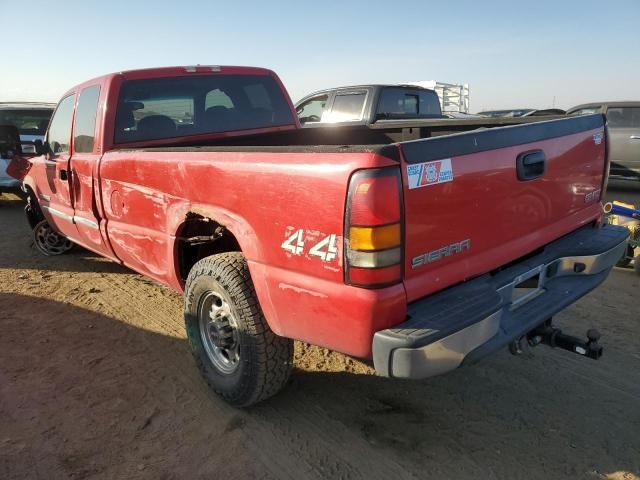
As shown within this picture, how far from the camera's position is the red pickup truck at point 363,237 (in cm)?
197

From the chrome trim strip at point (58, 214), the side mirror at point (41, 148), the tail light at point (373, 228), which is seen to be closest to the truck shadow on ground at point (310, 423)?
the tail light at point (373, 228)

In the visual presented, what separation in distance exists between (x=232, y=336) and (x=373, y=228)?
131 cm

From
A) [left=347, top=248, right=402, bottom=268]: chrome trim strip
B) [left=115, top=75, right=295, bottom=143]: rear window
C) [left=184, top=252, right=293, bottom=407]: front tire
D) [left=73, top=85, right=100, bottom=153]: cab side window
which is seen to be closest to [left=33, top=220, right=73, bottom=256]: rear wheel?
[left=73, top=85, right=100, bottom=153]: cab side window

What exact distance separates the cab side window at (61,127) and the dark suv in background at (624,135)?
8823 millimetres

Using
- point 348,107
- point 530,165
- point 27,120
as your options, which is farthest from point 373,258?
point 27,120

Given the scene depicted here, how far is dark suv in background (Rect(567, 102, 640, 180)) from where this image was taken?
31.9 ft

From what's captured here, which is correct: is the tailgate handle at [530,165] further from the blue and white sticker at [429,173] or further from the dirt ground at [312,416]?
the dirt ground at [312,416]

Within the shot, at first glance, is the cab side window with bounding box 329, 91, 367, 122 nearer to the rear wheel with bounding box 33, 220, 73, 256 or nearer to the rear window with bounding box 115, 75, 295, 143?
the rear window with bounding box 115, 75, 295, 143

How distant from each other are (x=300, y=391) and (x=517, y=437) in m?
1.27

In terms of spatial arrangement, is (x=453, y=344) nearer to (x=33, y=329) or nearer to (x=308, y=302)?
(x=308, y=302)

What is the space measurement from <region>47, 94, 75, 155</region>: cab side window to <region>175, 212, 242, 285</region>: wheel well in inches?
80.6

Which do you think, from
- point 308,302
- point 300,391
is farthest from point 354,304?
point 300,391

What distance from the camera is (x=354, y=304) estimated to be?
1984 mm

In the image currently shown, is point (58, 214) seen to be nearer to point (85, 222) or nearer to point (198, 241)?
point (85, 222)
